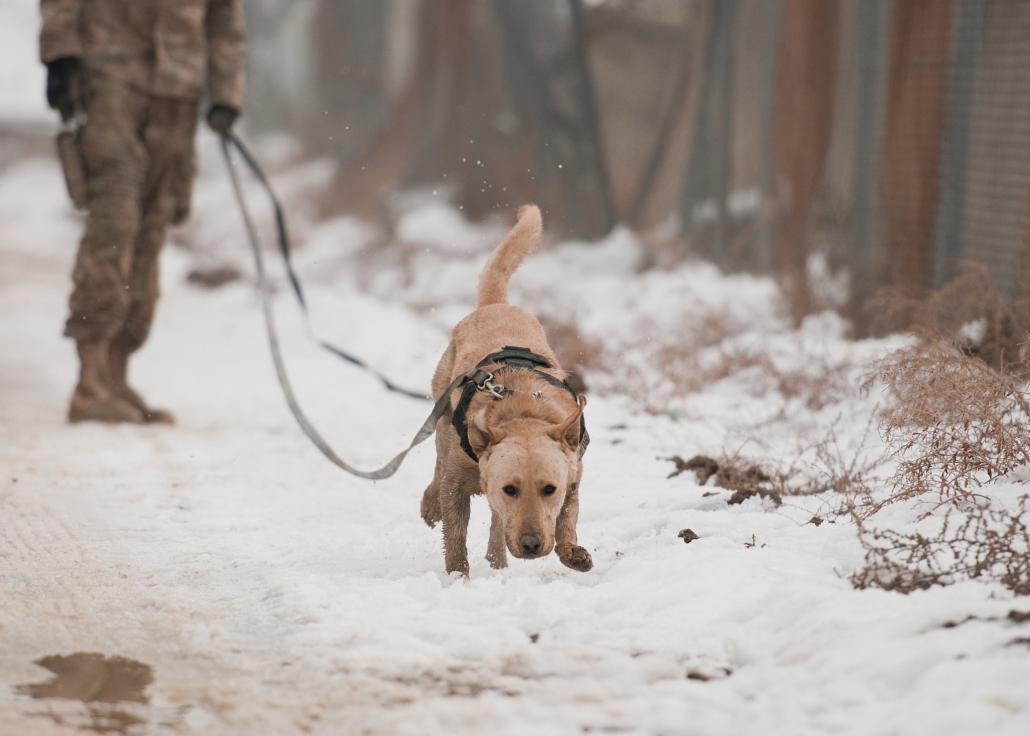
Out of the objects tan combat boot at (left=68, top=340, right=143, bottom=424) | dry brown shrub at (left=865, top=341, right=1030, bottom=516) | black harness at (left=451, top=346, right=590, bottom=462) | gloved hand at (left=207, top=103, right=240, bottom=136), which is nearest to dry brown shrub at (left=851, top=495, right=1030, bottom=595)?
dry brown shrub at (left=865, top=341, right=1030, bottom=516)

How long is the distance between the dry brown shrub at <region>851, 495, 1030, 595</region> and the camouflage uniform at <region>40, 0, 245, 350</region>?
4755mm

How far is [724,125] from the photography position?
11.7 meters

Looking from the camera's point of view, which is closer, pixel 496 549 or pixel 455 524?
pixel 455 524

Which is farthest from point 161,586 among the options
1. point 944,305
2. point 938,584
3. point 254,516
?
point 944,305

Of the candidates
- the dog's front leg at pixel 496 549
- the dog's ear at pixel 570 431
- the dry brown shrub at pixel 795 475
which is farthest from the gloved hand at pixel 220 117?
the dog's ear at pixel 570 431

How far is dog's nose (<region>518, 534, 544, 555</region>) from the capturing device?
11.2ft

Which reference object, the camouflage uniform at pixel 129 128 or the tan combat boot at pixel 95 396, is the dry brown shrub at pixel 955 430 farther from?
the camouflage uniform at pixel 129 128

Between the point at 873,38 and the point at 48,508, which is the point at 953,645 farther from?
the point at 873,38

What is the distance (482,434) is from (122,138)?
150 inches

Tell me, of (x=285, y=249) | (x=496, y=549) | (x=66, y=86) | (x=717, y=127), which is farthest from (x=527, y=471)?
(x=717, y=127)

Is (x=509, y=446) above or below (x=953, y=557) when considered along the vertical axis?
→ above

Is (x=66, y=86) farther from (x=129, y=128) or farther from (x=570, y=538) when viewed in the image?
(x=570, y=538)

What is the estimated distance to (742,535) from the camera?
382cm

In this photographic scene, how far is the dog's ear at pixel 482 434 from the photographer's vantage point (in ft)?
11.9
